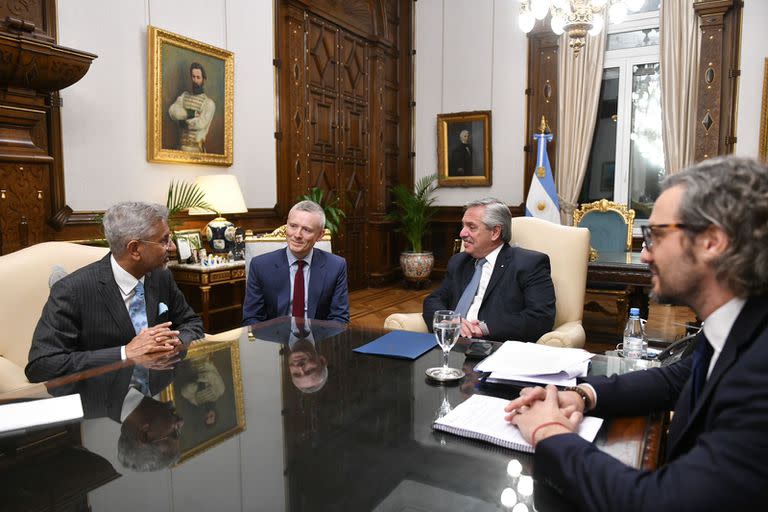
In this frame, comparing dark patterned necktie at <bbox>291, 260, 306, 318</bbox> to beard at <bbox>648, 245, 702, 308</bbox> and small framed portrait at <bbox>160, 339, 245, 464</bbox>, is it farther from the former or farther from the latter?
beard at <bbox>648, 245, 702, 308</bbox>

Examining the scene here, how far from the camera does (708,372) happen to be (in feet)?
3.35

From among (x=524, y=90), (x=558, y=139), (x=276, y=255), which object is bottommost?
(x=276, y=255)

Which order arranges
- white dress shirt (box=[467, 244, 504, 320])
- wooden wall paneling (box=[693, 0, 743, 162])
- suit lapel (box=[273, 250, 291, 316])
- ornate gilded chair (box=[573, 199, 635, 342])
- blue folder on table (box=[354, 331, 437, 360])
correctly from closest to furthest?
blue folder on table (box=[354, 331, 437, 360]), suit lapel (box=[273, 250, 291, 316]), white dress shirt (box=[467, 244, 504, 320]), ornate gilded chair (box=[573, 199, 635, 342]), wooden wall paneling (box=[693, 0, 743, 162])

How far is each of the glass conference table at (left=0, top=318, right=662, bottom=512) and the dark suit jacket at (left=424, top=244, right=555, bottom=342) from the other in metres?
1.03

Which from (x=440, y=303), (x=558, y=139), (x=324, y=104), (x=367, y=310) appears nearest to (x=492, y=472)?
(x=440, y=303)

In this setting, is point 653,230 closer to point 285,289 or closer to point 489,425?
point 489,425

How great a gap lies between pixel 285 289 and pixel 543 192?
4.99 m

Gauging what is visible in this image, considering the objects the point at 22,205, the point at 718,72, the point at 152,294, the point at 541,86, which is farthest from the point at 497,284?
the point at 541,86

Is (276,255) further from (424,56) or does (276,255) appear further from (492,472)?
(424,56)

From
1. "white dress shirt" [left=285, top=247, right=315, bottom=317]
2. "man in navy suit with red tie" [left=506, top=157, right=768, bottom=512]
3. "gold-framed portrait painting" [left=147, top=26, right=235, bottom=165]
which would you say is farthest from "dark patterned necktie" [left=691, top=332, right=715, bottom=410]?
"gold-framed portrait painting" [left=147, top=26, right=235, bottom=165]

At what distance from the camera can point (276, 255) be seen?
289 cm

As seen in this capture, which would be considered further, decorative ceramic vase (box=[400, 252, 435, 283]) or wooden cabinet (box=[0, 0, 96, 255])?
decorative ceramic vase (box=[400, 252, 435, 283])

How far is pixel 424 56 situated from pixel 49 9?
5.46m

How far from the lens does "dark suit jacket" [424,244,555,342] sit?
2676 mm
